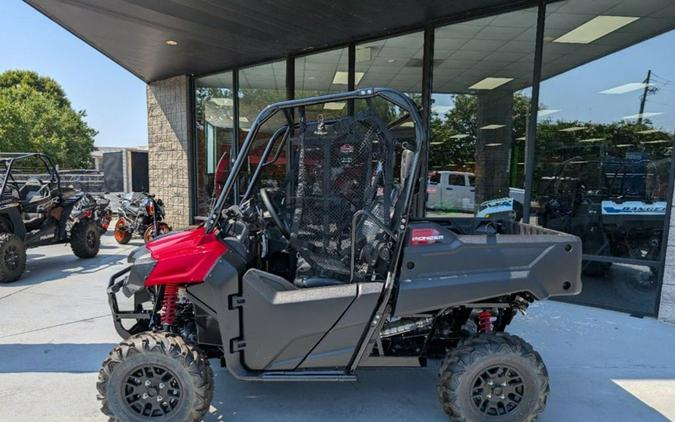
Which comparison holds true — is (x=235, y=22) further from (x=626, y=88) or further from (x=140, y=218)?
(x=626, y=88)

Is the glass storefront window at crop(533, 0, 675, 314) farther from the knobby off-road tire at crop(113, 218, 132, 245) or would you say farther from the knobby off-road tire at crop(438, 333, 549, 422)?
the knobby off-road tire at crop(113, 218, 132, 245)

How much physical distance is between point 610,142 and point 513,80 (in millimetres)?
1592

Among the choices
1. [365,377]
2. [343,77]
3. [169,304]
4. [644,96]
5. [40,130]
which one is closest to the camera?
[169,304]

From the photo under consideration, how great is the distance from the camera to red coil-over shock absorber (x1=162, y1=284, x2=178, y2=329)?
7.82 ft

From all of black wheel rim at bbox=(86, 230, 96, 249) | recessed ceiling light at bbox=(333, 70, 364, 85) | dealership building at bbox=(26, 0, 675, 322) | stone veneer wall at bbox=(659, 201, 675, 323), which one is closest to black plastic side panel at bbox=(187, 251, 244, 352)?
dealership building at bbox=(26, 0, 675, 322)

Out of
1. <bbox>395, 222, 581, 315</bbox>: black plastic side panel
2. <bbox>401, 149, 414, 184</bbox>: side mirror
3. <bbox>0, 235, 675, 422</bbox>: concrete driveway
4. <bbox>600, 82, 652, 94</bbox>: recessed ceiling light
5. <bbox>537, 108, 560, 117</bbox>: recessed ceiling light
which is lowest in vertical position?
<bbox>0, 235, 675, 422</bbox>: concrete driveway

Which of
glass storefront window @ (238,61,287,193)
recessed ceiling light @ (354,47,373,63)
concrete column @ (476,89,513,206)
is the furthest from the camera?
glass storefront window @ (238,61,287,193)

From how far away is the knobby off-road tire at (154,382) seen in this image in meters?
2.22

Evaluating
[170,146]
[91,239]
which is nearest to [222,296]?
[91,239]

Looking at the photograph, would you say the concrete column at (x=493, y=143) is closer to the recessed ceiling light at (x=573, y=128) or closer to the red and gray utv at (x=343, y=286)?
the recessed ceiling light at (x=573, y=128)

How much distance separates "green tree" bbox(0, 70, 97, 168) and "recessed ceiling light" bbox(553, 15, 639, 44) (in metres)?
27.2

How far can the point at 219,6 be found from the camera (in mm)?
4848

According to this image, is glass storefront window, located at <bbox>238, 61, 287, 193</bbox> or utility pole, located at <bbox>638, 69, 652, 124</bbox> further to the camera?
glass storefront window, located at <bbox>238, 61, 287, 193</bbox>

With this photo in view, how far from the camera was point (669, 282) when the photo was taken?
414cm
